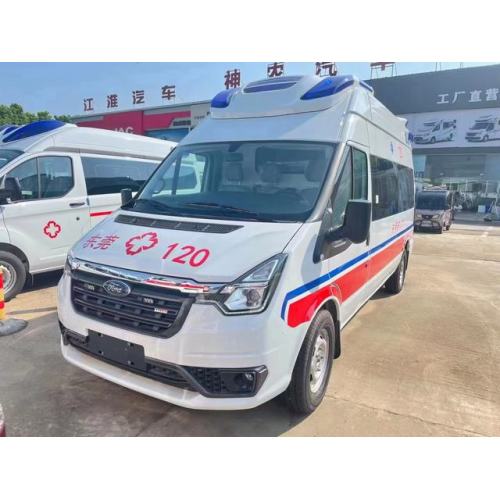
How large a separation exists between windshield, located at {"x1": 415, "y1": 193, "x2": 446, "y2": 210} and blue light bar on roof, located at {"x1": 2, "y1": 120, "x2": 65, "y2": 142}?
15307 mm

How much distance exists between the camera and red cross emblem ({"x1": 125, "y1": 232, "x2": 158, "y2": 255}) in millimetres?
2764

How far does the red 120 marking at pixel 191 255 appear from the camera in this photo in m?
2.52

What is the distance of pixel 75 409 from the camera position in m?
3.09

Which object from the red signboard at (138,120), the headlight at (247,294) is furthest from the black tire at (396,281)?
the red signboard at (138,120)

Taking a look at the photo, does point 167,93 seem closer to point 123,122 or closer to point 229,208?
point 123,122

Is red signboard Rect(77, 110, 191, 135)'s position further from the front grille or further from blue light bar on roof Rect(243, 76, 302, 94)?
the front grille

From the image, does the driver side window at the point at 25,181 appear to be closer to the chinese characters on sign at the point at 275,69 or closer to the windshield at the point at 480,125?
the chinese characters on sign at the point at 275,69

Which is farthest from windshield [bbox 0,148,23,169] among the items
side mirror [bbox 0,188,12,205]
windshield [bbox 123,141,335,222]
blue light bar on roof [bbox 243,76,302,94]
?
blue light bar on roof [bbox 243,76,302,94]

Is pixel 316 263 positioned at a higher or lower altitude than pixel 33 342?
higher

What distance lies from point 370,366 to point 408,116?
30853 mm

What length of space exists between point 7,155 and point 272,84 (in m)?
4.39

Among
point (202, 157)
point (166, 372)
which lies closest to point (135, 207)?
point (202, 157)

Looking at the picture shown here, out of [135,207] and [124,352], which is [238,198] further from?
[124,352]

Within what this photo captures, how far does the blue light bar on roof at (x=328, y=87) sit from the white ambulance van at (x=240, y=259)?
0.4 inches
